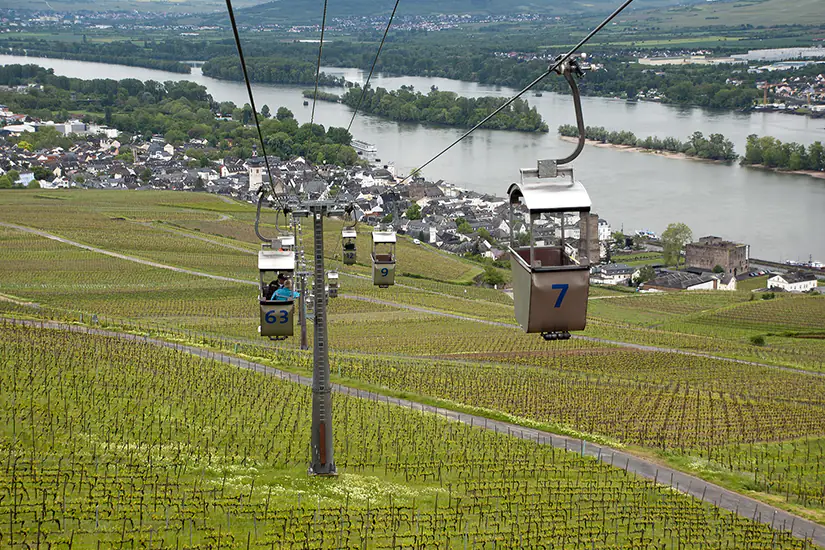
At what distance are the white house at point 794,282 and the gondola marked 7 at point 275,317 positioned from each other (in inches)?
2350

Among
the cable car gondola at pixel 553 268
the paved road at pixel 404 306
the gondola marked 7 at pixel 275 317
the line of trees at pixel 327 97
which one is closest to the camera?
the cable car gondola at pixel 553 268

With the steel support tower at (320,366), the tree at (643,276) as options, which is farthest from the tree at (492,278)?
the steel support tower at (320,366)

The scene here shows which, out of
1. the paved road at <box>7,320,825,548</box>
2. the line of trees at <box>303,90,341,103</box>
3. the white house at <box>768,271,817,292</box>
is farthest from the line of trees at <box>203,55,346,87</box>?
the paved road at <box>7,320,825,548</box>

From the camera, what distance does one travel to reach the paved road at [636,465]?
1944 cm

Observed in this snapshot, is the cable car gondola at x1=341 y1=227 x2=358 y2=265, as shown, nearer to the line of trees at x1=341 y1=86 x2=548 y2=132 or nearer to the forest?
the forest

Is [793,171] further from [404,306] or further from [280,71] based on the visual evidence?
[280,71]

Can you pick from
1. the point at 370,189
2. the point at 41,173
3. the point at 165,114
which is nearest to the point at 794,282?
the point at 370,189

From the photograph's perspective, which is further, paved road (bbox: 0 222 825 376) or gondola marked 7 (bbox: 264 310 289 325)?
paved road (bbox: 0 222 825 376)

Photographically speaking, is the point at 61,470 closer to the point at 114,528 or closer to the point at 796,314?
the point at 114,528

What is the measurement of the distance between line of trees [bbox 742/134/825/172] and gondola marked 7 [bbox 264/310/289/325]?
100148 mm

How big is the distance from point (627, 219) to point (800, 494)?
68228mm

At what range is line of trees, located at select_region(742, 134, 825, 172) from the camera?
108812 mm

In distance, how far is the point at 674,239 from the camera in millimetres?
78438

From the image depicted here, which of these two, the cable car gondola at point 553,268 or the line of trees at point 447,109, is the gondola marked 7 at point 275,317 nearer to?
the cable car gondola at point 553,268
